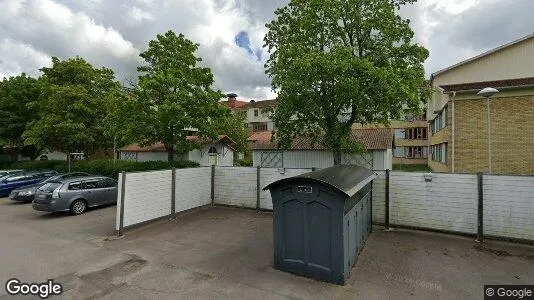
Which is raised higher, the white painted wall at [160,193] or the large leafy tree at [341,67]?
the large leafy tree at [341,67]

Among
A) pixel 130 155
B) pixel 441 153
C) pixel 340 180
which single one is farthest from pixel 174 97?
pixel 441 153

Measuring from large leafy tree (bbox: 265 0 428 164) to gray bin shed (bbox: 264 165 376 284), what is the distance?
8465 millimetres

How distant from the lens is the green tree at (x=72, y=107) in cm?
2158

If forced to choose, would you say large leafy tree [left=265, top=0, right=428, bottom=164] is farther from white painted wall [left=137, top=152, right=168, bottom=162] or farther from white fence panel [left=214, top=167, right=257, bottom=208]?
white painted wall [left=137, top=152, right=168, bottom=162]

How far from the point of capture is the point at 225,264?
7.41m

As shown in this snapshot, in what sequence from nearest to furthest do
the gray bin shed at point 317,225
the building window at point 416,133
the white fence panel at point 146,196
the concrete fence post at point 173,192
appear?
1. the gray bin shed at point 317,225
2. the white fence panel at point 146,196
3. the concrete fence post at point 173,192
4. the building window at point 416,133

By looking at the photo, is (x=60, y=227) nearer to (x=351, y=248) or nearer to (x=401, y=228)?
(x=351, y=248)

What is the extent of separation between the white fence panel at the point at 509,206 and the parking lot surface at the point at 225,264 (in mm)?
419

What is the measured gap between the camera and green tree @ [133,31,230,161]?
58.4ft

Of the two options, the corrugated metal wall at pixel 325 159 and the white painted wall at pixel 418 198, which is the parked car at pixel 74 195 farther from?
the corrugated metal wall at pixel 325 159

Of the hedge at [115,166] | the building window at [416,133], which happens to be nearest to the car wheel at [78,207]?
the hedge at [115,166]

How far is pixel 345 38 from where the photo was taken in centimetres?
1706

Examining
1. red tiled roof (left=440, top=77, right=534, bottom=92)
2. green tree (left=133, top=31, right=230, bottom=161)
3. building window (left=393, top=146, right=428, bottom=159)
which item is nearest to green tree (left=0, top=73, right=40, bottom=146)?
green tree (left=133, top=31, right=230, bottom=161)

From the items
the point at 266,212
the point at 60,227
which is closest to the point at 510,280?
the point at 266,212
